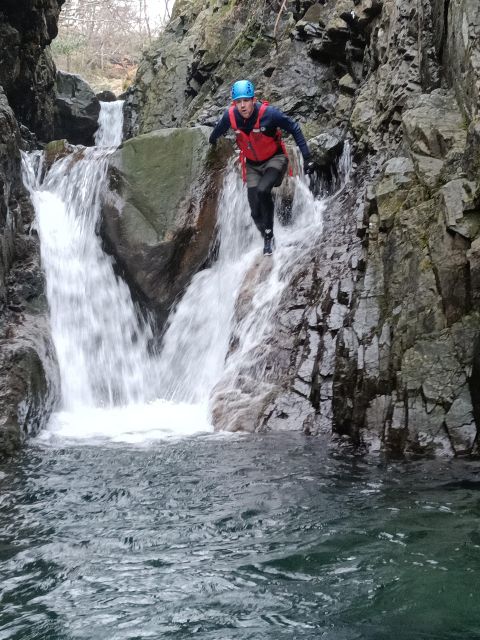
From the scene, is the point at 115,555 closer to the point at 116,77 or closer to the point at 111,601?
the point at 111,601

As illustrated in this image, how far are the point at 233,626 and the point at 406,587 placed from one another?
3.29ft

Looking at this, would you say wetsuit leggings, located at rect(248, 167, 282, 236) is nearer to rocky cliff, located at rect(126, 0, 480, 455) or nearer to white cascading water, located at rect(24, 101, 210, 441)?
rocky cliff, located at rect(126, 0, 480, 455)

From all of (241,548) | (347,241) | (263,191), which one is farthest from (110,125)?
(241,548)

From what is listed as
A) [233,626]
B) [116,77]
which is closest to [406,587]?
[233,626]

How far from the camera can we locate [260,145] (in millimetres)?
9477

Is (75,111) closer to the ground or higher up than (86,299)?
higher up

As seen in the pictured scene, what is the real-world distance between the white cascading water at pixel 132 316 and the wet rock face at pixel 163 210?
0.24 metres

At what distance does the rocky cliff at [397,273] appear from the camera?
20.9 ft

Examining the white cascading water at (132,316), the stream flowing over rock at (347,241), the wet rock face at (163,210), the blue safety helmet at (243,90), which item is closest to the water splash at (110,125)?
the stream flowing over rock at (347,241)

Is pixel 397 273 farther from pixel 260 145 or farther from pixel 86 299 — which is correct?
pixel 86 299

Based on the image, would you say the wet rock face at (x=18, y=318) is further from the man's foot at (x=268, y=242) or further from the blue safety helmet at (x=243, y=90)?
the blue safety helmet at (x=243, y=90)

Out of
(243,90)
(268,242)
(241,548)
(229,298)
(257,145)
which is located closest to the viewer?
(241,548)

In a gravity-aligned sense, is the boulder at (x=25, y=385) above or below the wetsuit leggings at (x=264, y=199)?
below

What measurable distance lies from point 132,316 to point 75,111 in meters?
11.9
